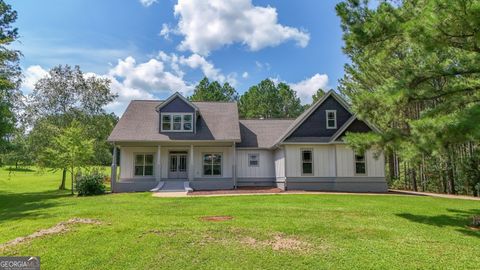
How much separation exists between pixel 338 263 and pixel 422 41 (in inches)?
241

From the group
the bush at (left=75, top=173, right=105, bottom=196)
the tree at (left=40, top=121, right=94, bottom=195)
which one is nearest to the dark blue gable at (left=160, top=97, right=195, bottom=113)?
the tree at (left=40, top=121, right=94, bottom=195)

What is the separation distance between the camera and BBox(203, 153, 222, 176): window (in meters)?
24.1

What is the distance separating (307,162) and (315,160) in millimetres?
510

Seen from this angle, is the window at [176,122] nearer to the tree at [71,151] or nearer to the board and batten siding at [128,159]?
the board and batten siding at [128,159]

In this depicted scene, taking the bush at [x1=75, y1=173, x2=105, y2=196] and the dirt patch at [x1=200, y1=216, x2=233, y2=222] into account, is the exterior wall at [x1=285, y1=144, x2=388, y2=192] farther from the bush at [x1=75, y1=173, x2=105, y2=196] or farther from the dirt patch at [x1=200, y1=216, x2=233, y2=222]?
the bush at [x1=75, y1=173, x2=105, y2=196]

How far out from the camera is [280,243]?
7.41m

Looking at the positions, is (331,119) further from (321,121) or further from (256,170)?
(256,170)

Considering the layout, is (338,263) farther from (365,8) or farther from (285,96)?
(285,96)

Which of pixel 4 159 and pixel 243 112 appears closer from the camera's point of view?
pixel 4 159

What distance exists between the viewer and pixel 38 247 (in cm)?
719

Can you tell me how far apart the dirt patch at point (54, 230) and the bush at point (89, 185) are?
10180 mm

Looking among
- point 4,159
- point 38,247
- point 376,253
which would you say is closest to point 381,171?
point 376,253

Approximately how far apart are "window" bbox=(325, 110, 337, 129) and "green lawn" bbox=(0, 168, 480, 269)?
9.69 metres

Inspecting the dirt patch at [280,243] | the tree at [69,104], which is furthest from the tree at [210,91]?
the dirt patch at [280,243]
